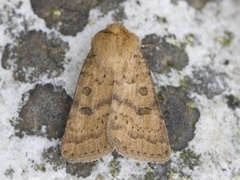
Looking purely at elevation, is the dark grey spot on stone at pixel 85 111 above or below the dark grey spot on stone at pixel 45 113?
above

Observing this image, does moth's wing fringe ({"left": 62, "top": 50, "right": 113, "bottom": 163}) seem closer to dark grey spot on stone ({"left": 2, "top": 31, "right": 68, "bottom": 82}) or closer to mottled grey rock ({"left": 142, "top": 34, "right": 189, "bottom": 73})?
dark grey spot on stone ({"left": 2, "top": 31, "right": 68, "bottom": 82})

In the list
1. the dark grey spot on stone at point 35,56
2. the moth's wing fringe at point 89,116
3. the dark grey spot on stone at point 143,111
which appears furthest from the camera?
the dark grey spot on stone at point 35,56

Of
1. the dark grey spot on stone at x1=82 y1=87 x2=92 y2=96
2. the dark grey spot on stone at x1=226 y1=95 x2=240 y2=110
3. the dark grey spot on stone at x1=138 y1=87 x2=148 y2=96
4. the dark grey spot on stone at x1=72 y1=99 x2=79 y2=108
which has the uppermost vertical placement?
the dark grey spot on stone at x1=138 y1=87 x2=148 y2=96

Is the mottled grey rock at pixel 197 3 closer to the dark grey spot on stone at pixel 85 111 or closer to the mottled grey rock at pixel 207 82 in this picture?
the mottled grey rock at pixel 207 82

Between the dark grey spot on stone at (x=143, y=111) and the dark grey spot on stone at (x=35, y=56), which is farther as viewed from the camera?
the dark grey spot on stone at (x=35, y=56)

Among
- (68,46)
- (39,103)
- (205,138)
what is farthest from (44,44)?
(205,138)

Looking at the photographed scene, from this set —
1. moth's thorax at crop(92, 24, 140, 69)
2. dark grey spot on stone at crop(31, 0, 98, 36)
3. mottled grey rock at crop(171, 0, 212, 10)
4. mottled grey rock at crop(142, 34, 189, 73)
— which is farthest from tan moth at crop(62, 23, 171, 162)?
mottled grey rock at crop(171, 0, 212, 10)

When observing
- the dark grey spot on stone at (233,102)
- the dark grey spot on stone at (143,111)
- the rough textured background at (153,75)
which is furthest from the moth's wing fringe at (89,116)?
the dark grey spot on stone at (233,102)

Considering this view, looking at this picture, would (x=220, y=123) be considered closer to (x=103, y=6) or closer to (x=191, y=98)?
(x=191, y=98)
